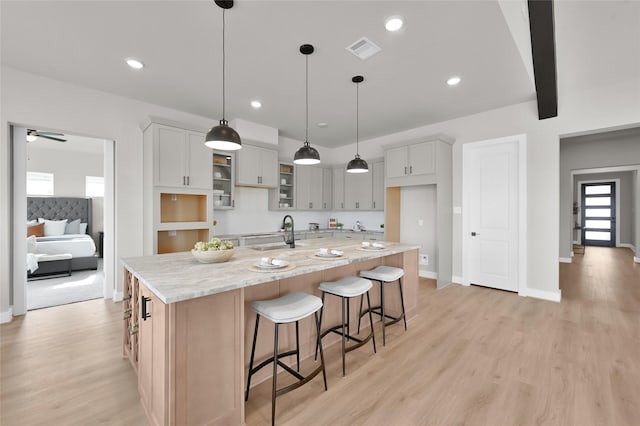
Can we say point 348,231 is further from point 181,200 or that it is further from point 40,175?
point 40,175

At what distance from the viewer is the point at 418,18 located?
223 cm

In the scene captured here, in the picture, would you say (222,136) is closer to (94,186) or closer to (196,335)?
(196,335)

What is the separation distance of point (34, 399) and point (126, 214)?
2.48m

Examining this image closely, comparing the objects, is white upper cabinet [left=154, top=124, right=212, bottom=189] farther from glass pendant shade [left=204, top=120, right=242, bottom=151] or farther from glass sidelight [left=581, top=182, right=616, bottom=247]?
glass sidelight [left=581, top=182, right=616, bottom=247]

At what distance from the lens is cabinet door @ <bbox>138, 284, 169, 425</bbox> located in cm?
138

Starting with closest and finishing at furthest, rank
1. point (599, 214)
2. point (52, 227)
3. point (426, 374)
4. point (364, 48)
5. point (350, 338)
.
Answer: point (426, 374) → point (350, 338) → point (364, 48) → point (52, 227) → point (599, 214)

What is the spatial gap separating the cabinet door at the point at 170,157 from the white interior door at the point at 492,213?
446 cm

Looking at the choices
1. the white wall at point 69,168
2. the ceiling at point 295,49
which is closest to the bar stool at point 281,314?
the ceiling at point 295,49

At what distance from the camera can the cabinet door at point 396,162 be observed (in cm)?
477

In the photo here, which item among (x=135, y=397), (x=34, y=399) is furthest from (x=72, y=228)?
(x=135, y=397)

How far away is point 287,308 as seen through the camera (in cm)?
177

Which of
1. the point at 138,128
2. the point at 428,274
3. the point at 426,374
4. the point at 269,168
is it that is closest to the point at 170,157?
the point at 138,128

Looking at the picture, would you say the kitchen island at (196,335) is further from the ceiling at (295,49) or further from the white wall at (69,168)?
the white wall at (69,168)

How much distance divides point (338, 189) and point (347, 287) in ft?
14.1
